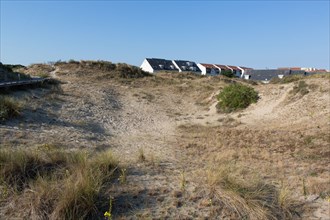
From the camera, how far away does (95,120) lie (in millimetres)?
13922

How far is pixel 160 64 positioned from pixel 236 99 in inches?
2172

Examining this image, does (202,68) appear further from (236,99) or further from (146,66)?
(236,99)

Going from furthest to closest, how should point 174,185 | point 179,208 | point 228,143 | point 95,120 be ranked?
point 95,120 → point 228,143 → point 174,185 → point 179,208

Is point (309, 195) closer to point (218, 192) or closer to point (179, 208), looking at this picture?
point (218, 192)

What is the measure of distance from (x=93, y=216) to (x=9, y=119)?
293 inches

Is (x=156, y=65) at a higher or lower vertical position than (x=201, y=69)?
lower

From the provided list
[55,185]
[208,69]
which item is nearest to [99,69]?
[55,185]

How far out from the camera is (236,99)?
1988cm

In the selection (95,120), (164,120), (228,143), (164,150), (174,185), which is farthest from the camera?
(164,120)

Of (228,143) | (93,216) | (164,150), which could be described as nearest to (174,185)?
(93,216)

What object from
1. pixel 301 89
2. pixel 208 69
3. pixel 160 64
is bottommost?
pixel 301 89

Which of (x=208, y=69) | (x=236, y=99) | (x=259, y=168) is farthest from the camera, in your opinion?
(x=208, y=69)

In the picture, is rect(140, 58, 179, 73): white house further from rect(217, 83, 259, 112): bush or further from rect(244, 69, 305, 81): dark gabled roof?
rect(217, 83, 259, 112): bush

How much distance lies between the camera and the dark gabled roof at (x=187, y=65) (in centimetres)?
7769
